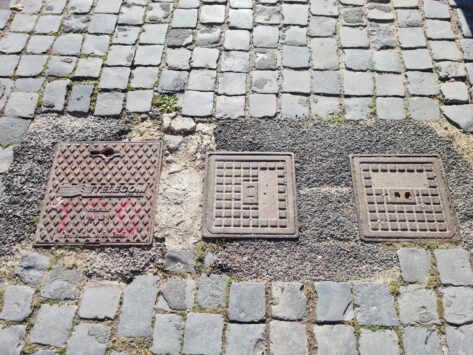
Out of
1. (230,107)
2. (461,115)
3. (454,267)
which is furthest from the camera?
(230,107)

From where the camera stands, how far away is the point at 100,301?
3.15 m

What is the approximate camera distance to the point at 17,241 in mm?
3422

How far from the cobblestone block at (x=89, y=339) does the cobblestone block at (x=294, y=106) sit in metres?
2.15

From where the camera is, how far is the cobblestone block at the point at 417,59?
4309 millimetres

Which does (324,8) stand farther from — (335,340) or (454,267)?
(335,340)

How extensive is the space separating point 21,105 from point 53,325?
198 cm

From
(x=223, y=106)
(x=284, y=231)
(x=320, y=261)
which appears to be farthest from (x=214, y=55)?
(x=320, y=261)

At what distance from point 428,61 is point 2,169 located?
367 centimetres

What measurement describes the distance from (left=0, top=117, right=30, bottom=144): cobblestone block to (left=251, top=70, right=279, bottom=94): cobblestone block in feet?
6.30

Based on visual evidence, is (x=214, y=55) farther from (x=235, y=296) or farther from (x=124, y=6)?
(x=235, y=296)

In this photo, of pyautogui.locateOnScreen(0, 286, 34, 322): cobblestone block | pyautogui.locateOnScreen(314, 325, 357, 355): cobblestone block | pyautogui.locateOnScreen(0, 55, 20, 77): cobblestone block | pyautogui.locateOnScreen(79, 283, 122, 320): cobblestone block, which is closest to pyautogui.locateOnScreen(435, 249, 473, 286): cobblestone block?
pyautogui.locateOnScreen(314, 325, 357, 355): cobblestone block

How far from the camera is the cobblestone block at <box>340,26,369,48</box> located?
4.47m

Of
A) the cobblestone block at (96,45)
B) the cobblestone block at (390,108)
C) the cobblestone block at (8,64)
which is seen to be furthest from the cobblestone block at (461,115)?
the cobblestone block at (8,64)

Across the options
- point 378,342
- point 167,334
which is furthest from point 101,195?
point 378,342
